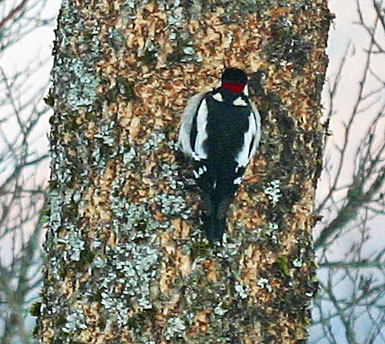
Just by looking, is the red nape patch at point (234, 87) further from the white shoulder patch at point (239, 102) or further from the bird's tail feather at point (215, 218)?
the bird's tail feather at point (215, 218)

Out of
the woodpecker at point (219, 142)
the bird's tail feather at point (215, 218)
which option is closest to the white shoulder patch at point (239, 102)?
the woodpecker at point (219, 142)

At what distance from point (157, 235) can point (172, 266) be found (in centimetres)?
8

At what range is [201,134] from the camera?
1.85 meters

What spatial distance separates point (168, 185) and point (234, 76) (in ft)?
0.94

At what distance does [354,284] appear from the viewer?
5.48 meters

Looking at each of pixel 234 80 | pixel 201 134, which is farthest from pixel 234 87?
pixel 201 134

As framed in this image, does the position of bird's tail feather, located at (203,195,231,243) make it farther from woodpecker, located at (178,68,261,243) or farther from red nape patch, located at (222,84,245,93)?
red nape patch, located at (222,84,245,93)

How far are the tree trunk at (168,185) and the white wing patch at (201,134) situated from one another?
7 centimetres

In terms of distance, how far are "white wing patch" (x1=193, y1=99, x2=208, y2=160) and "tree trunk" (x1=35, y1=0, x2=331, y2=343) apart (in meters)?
0.07

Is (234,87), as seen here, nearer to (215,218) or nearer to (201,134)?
(201,134)

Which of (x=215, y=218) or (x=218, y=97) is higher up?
(x=218, y=97)

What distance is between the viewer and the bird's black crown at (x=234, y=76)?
1856mm

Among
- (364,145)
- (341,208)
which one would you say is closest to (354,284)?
(341,208)

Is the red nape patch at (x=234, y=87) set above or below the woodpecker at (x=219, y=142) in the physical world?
above
